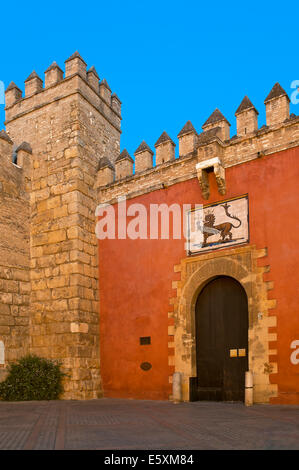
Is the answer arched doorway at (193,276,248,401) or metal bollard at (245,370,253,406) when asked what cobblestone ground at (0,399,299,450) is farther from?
arched doorway at (193,276,248,401)

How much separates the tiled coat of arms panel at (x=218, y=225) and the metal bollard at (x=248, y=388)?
8.07ft

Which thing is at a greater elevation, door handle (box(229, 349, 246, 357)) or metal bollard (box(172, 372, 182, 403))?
door handle (box(229, 349, 246, 357))

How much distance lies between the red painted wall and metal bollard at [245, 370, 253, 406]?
1.25 feet

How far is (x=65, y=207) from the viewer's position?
34.7 ft

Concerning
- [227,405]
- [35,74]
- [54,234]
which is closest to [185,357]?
[227,405]

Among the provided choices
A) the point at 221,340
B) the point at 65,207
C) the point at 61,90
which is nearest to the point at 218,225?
the point at 221,340

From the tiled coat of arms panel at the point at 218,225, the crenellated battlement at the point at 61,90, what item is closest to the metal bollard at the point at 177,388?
the tiled coat of arms panel at the point at 218,225

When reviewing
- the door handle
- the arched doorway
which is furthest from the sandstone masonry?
the door handle

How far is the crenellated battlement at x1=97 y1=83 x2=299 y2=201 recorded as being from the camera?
860cm

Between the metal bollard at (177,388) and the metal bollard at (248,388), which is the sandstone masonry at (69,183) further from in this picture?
the metal bollard at (248,388)

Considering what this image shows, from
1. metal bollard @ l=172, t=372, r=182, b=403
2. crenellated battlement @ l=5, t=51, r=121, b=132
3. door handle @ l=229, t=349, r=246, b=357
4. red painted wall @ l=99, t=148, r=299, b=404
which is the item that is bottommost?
metal bollard @ l=172, t=372, r=182, b=403

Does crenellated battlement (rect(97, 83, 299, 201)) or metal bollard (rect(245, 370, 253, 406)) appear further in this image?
crenellated battlement (rect(97, 83, 299, 201))

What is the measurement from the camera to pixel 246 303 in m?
8.55

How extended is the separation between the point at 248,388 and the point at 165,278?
2.89m
